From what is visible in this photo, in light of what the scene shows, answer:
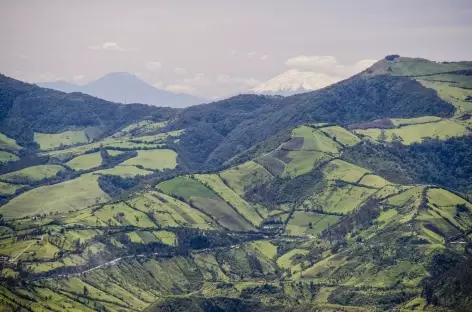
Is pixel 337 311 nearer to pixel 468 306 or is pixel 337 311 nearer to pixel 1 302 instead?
pixel 468 306

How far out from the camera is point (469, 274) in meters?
196

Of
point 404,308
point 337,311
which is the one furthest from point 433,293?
point 337,311

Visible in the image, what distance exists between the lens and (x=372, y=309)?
19662 cm

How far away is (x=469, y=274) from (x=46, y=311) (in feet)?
344

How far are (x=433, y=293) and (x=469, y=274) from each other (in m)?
10.0

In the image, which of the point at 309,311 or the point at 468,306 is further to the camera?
the point at 309,311

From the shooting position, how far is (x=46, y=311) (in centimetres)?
19638

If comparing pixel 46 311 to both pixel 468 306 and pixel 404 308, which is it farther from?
pixel 468 306

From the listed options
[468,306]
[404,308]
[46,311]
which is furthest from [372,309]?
[46,311]

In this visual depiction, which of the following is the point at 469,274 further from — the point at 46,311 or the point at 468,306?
the point at 46,311

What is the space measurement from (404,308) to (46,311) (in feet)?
288

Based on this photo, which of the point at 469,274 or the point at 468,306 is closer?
the point at 468,306

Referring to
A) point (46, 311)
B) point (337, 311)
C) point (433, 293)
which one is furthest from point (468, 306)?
point (46, 311)

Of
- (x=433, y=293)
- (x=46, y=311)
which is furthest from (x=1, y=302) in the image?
(x=433, y=293)
